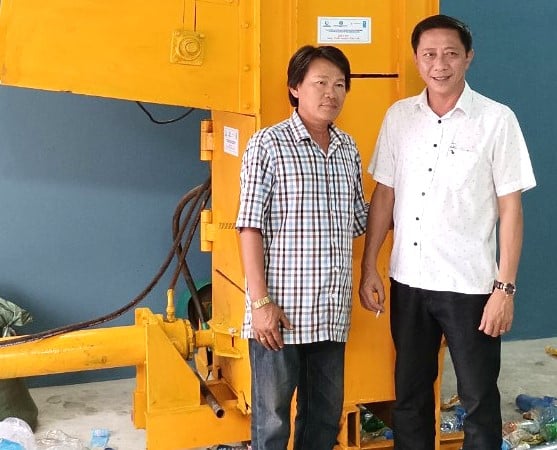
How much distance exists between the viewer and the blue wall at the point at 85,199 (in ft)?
11.7

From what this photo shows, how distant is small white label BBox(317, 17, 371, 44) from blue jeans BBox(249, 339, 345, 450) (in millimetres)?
981

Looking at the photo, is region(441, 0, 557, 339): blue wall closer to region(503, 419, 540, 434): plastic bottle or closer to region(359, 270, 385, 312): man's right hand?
region(503, 419, 540, 434): plastic bottle

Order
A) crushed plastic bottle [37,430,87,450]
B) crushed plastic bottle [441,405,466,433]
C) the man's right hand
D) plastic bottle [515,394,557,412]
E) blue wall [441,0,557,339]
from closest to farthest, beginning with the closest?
the man's right hand → crushed plastic bottle [37,430,87,450] → crushed plastic bottle [441,405,466,433] → plastic bottle [515,394,557,412] → blue wall [441,0,557,339]

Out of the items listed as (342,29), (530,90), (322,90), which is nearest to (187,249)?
(342,29)

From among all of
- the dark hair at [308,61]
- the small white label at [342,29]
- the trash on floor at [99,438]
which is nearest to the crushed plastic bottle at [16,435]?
the trash on floor at [99,438]

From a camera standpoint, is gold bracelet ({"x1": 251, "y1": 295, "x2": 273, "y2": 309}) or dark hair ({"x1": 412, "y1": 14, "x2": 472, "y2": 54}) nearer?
gold bracelet ({"x1": 251, "y1": 295, "x2": 273, "y2": 309})

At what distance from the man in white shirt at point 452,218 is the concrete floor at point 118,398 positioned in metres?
1.28

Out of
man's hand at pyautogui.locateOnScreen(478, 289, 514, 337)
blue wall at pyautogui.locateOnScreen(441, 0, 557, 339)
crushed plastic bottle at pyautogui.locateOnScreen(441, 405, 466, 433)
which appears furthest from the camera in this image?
blue wall at pyautogui.locateOnScreen(441, 0, 557, 339)

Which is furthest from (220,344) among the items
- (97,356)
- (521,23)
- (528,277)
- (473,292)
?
(521,23)

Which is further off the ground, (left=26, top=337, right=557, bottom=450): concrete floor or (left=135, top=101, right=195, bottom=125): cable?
(left=135, top=101, right=195, bottom=125): cable

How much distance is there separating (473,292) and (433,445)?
22.5 inches

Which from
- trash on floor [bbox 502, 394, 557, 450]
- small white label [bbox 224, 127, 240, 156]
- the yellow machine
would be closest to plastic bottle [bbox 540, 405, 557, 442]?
trash on floor [bbox 502, 394, 557, 450]

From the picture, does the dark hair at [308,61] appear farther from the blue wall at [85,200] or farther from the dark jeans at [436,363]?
the blue wall at [85,200]

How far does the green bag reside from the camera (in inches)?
126
